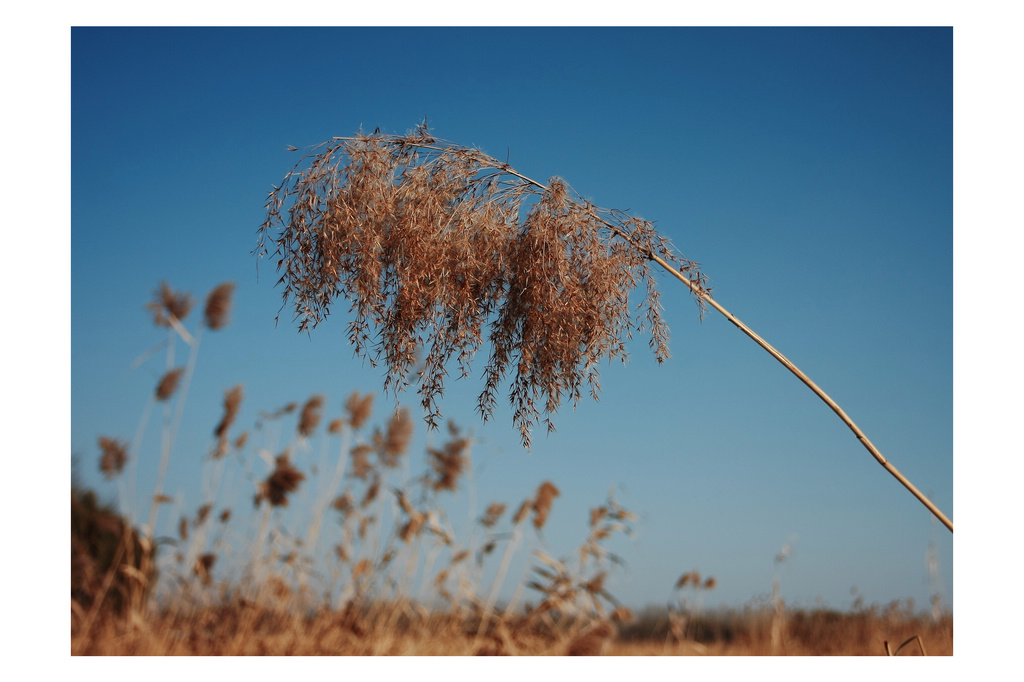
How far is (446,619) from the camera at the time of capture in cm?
338

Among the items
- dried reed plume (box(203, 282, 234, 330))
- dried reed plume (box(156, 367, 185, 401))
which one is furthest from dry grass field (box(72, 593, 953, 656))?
dried reed plume (box(203, 282, 234, 330))

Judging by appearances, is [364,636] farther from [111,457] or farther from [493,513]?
[111,457]

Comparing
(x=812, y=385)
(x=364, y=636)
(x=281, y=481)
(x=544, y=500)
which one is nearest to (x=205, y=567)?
(x=281, y=481)

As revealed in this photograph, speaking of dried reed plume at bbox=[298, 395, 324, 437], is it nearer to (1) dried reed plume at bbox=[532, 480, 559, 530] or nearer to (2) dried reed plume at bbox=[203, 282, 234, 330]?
(2) dried reed plume at bbox=[203, 282, 234, 330]

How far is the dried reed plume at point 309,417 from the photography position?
3545 millimetres

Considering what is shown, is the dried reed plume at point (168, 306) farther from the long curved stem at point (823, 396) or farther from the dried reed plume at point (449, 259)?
the long curved stem at point (823, 396)

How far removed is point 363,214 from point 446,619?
187 cm

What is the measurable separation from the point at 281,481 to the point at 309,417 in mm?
465

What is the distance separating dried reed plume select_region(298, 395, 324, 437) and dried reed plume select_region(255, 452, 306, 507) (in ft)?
1.06

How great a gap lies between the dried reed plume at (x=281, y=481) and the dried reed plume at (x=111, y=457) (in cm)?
59
